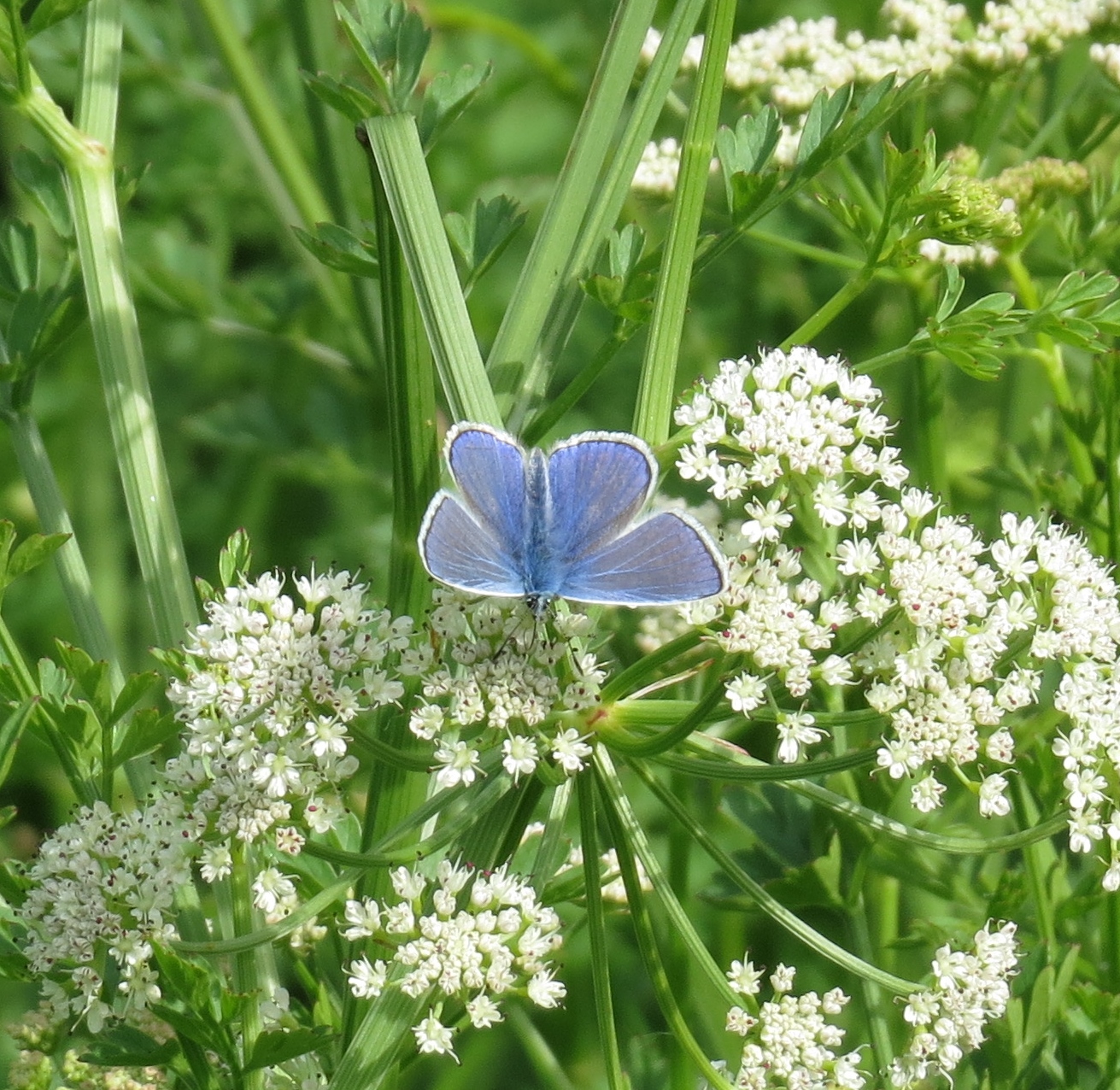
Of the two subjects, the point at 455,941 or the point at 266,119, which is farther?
the point at 266,119

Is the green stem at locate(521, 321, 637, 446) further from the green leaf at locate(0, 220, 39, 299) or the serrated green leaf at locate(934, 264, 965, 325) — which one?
the green leaf at locate(0, 220, 39, 299)

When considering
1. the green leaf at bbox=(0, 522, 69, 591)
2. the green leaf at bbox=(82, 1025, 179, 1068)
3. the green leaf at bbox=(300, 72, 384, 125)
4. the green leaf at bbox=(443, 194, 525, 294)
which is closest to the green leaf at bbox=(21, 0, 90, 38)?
the green leaf at bbox=(300, 72, 384, 125)

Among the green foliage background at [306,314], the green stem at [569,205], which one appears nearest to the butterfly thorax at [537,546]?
the green stem at [569,205]

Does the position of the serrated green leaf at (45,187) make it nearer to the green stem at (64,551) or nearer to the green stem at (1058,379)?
the green stem at (64,551)

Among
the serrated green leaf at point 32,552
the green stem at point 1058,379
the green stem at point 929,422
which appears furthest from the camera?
the green stem at point 929,422

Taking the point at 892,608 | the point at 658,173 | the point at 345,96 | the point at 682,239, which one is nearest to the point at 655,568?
the point at 892,608

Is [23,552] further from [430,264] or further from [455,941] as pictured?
[455,941]
